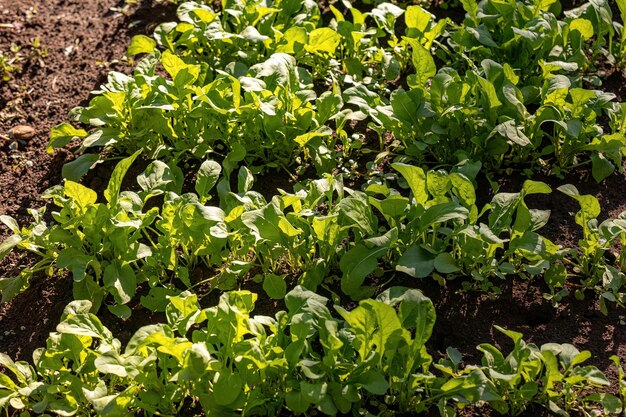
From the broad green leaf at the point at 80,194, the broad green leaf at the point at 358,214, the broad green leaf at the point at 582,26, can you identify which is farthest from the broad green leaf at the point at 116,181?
the broad green leaf at the point at 582,26

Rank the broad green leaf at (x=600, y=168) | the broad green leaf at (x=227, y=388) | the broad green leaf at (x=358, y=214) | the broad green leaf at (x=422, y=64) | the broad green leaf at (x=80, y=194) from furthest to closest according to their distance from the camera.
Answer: the broad green leaf at (x=422, y=64) → the broad green leaf at (x=600, y=168) → the broad green leaf at (x=80, y=194) → the broad green leaf at (x=358, y=214) → the broad green leaf at (x=227, y=388)

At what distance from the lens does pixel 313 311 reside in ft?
10.2

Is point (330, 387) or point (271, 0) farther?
point (271, 0)

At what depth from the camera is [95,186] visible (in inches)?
167

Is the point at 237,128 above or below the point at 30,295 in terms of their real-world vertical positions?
above

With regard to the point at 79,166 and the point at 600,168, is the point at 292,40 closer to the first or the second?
the point at 79,166

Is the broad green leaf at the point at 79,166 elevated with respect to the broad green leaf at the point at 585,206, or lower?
lower

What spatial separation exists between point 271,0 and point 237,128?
107 centimetres

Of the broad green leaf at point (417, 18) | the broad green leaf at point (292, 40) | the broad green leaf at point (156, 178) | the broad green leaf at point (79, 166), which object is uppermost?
the broad green leaf at point (417, 18)

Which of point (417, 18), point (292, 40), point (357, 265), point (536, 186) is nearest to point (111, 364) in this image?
point (357, 265)

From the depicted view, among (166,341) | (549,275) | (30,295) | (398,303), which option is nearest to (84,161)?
(30,295)

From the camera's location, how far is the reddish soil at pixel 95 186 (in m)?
3.43

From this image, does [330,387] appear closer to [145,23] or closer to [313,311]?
[313,311]

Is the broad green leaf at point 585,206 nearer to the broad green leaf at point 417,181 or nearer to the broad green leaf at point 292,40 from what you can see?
the broad green leaf at point 417,181
